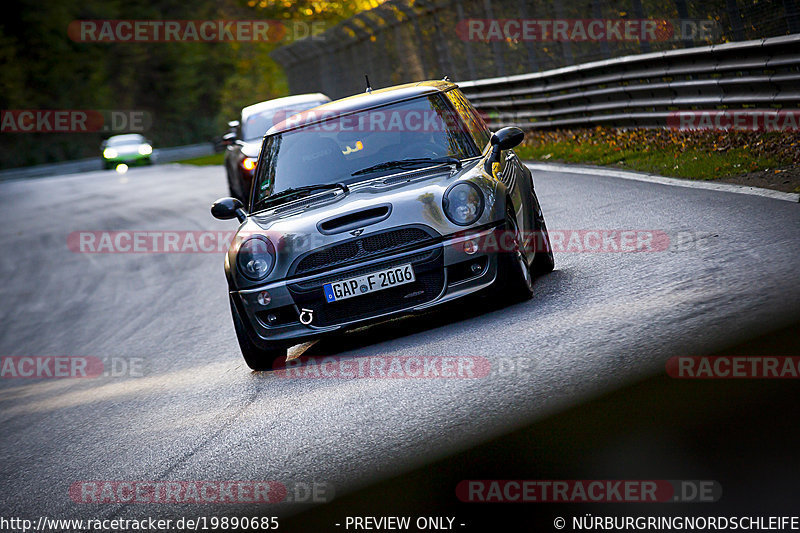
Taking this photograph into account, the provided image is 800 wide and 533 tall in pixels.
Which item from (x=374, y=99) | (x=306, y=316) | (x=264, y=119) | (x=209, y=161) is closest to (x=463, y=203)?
(x=306, y=316)

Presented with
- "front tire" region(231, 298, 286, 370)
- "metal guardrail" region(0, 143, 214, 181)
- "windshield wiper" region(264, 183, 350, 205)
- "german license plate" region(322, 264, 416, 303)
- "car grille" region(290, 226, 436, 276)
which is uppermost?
"windshield wiper" region(264, 183, 350, 205)

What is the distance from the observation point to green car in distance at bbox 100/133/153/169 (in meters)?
47.6

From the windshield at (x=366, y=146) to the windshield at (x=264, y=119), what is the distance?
26.9ft

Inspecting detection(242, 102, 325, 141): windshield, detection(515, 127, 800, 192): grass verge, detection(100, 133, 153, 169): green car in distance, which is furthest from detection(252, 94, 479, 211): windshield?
detection(100, 133, 153, 169): green car in distance

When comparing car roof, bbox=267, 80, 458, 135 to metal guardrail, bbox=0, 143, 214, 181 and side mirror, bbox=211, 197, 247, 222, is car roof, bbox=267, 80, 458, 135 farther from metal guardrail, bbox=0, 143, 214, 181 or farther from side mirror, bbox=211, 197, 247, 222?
metal guardrail, bbox=0, 143, 214, 181

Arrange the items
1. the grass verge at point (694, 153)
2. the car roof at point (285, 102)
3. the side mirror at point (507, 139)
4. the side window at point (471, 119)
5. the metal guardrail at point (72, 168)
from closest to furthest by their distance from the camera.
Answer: the side mirror at point (507, 139) < the side window at point (471, 119) < the grass verge at point (694, 153) < the car roof at point (285, 102) < the metal guardrail at point (72, 168)

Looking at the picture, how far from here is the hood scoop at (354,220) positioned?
662 centimetres

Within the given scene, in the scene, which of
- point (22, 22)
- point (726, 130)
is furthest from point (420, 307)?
point (22, 22)

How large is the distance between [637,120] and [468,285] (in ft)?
30.0

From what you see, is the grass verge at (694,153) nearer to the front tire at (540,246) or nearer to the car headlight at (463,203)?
the front tire at (540,246)

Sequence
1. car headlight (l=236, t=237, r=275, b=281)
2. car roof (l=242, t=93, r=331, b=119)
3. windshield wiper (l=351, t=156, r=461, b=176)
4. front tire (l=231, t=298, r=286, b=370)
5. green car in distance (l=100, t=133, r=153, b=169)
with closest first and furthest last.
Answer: car headlight (l=236, t=237, r=275, b=281) < front tire (l=231, t=298, r=286, b=370) < windshield wiper (l=351, t=156, r=461, b=176) < car roof (l=242, t=93, r=331, b=119) < green car in distance (l=100, t=133, r=153, b=169)

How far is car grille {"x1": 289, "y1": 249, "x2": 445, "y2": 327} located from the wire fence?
11.5ft

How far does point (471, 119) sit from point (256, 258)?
6.55 feet

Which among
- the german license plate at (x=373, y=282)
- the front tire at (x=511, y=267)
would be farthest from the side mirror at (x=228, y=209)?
the front tire at (x=511, y=267)
